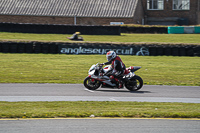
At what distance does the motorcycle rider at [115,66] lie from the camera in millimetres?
13539

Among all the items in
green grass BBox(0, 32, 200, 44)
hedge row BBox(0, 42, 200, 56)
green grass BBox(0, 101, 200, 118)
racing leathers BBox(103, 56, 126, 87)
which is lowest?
green grass BBox(0, 101, 200, 118)

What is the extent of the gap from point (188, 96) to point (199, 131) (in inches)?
205

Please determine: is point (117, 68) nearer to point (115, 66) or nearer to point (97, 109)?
point (115, 66)

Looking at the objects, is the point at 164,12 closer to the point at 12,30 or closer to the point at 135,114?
the point at 12,30

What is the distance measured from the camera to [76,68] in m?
20.3

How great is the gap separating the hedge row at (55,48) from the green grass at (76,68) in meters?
0.64

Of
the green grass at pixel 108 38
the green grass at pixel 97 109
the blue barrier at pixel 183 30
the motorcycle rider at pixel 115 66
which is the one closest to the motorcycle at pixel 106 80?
the motorcycle rider at pixel 115 66

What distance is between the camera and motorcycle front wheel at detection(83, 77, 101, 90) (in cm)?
1355

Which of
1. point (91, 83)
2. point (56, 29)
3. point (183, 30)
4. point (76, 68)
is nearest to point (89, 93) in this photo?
point (91, 83)

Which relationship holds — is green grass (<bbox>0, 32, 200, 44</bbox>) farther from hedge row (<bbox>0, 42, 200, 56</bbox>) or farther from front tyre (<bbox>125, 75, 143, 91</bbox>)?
front tyre (<bbox>125, 75, 143, 91</bbox>)

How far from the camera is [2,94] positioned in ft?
39.3

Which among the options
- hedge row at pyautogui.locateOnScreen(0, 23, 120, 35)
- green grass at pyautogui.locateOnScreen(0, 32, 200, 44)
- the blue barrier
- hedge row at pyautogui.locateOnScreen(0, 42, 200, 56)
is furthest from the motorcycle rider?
the blue barrier

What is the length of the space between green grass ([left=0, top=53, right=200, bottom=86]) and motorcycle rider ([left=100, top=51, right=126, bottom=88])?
2688 mm

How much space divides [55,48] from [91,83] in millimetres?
12735
